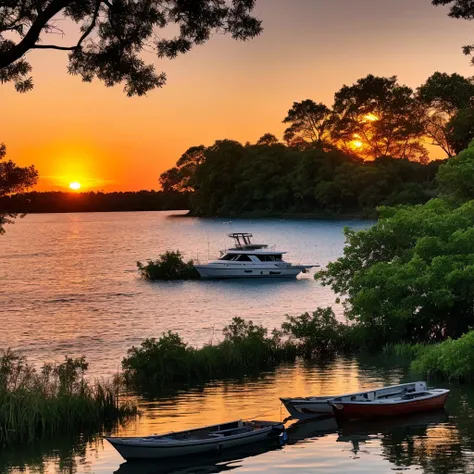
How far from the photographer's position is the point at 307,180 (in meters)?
175

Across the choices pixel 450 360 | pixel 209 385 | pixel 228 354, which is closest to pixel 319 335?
pixel 228 354

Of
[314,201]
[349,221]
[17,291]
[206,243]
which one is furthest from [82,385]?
[314,201]

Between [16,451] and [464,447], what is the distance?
10.7 meters

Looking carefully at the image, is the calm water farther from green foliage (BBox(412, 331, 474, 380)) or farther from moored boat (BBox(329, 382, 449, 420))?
green foliage (BBox(412, 331, 474, 380))

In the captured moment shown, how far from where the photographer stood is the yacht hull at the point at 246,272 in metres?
75.2

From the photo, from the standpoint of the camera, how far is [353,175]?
162 m

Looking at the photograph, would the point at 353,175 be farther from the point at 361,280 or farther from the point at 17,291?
the point at 361,280

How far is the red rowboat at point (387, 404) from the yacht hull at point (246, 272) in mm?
50043

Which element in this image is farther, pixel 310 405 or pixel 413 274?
pixel 413 274

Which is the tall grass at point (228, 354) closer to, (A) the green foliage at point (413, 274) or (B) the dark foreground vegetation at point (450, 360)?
(A) the green foliage at point (413, 274)

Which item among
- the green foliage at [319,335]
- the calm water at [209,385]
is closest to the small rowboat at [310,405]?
the calm water at [209,385]

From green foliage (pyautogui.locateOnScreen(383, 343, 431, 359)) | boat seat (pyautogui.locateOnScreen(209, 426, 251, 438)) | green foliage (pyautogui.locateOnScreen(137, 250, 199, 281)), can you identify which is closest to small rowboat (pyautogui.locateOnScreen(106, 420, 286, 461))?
boat seat (pyautogui.locateOnScreen(209, 426, 251, 438))

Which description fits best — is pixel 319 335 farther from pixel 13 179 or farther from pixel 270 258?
pixel 270 258

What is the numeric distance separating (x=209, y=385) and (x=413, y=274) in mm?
8409
